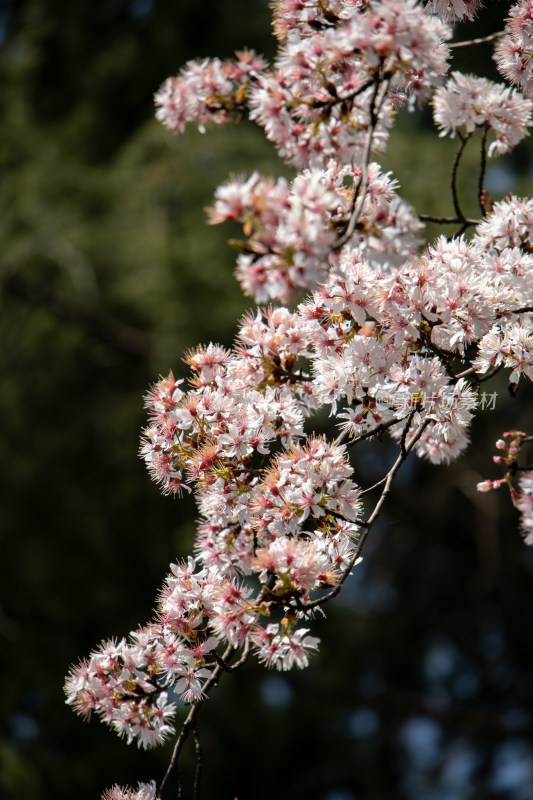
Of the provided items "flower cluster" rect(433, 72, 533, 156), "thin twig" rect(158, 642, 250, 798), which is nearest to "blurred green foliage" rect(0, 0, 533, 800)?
"flower cluster" rect(433, 72, 533, 156)

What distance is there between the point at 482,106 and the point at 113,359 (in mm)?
3736

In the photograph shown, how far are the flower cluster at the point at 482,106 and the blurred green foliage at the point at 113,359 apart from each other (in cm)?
238

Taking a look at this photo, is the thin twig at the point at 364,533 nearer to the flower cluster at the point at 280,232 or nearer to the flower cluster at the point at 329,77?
the flower cluster at the point at 280,232

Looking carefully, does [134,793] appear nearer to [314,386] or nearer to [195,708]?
[195,708]

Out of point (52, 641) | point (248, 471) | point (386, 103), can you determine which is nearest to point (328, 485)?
point (248, 471)

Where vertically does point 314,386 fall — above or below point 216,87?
below

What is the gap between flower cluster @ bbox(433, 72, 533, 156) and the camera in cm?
177

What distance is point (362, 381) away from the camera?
1.57 meters

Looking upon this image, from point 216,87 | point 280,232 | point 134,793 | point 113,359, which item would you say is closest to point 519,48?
point 216,87

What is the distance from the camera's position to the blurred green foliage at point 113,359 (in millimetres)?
4543

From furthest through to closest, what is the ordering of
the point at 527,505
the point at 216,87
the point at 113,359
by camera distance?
the point at 113,359, the point at 216,87, the point at 527,505

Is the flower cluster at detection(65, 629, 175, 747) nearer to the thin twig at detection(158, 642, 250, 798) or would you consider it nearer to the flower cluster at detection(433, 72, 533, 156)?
the thin twig at detection(158, 642, 250, 798)

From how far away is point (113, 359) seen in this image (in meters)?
5.17

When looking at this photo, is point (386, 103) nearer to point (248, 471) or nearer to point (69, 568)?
point (248, 471)
